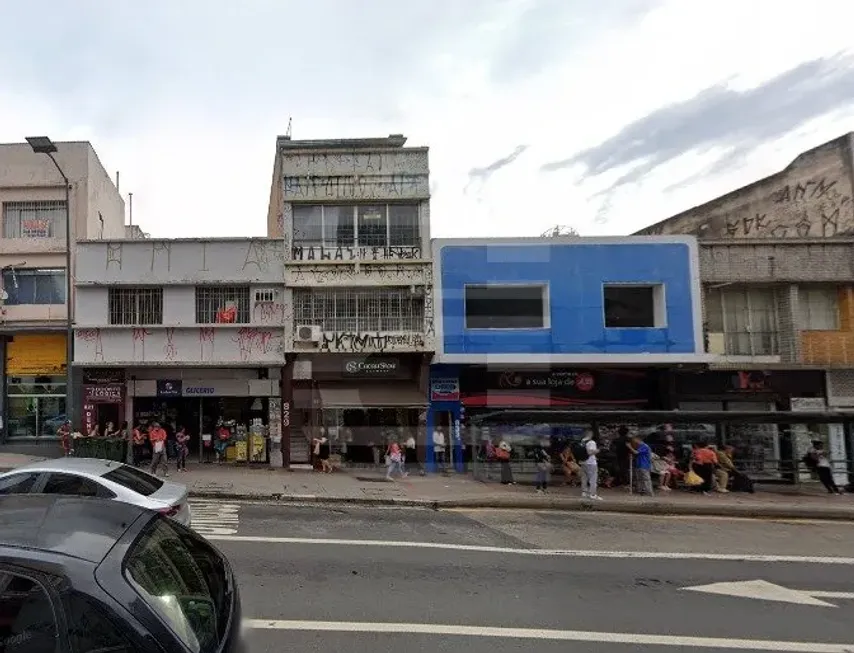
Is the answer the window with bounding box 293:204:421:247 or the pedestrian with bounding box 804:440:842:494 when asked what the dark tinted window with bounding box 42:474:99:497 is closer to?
the window with bounding box 293:204:421:247

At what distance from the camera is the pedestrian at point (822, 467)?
49.4 feet

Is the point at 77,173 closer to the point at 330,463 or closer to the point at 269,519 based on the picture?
the point at 330,463

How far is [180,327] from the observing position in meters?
18.2

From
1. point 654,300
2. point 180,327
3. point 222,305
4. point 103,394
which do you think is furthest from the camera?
point 654,300

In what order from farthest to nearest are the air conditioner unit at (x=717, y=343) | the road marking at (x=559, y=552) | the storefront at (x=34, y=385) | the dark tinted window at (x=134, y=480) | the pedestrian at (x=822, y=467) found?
the air conditioner unit at (x=717, y=343) → the storefront at (x=34, y=385) → the pedestrian at (x=822, y=467) → the road marking at (x=559, y=552) → the dark tinted window at (x=134, y=480)

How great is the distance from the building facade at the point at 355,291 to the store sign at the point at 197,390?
2.48 m

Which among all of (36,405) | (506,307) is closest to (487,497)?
(506,307)

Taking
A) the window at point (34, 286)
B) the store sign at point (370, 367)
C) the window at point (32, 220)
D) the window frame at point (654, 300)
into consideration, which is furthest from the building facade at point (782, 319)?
the window at point (32, 220)

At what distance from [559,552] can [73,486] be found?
21.1 ft

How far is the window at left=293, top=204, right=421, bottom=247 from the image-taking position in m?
19.1

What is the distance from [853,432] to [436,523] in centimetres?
1285

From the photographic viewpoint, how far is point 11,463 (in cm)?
A: 1634

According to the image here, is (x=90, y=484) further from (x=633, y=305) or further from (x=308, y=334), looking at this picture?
(x=633, y=305)

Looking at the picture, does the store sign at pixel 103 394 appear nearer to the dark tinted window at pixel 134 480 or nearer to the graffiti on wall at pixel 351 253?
the graffiti on wall at pixel 351 253
